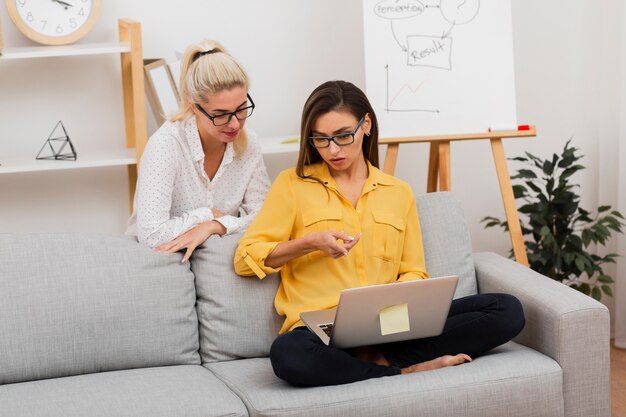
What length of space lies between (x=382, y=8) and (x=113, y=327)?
1.42 metres

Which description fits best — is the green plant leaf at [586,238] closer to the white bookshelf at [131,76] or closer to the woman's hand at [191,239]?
the woman's hand at [191,239]

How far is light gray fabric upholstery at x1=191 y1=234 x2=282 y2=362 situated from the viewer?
2.49 m

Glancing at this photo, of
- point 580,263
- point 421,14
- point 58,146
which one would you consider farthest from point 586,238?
point 58,146

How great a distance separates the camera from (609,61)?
11.8 feet

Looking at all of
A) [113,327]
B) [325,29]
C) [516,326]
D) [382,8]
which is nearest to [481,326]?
[516,326]

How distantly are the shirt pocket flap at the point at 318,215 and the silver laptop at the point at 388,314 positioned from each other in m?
0.28

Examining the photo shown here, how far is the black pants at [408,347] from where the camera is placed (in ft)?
7.13

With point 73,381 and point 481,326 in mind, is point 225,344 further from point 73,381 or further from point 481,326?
point 481,326

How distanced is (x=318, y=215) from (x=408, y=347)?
1.38 feet

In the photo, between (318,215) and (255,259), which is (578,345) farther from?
(255,259)

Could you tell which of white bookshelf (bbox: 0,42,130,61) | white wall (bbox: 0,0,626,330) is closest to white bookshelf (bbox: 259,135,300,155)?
white wall (bbox: 0,0,626,330)

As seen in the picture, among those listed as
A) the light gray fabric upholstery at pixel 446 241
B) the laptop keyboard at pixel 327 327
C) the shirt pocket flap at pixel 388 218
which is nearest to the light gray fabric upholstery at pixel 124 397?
the laptop keyboard at pixel 327 327

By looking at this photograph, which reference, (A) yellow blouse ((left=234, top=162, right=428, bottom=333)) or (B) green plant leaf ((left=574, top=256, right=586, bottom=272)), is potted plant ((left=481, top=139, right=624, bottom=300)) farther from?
(A) yellow blouse ((left=234, top=162, right=428, bottom=333))

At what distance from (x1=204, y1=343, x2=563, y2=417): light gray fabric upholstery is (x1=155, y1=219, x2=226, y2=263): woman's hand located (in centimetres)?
38
